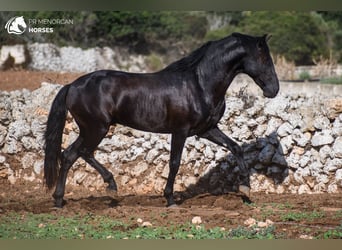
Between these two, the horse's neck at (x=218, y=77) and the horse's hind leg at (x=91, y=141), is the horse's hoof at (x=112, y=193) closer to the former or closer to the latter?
the horse's hind leg at (x=91, y=141)

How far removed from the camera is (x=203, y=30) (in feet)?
56.1

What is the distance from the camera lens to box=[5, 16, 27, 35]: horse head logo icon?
8109 millimetres

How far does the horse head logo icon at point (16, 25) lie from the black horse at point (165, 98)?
1.45 meters

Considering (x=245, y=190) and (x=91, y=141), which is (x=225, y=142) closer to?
(x=245, y=190)

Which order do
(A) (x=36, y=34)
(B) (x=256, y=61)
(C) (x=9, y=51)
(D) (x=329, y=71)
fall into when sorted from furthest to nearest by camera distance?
(D) (x=329, y=71) < (C) (x=9, y=51) < (A) (x=36, y=34) < (B) (x=256, y=61)

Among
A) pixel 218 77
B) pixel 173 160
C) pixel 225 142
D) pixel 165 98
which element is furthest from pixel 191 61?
pixel 173 160

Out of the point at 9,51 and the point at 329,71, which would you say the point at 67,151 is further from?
the point at 329,71

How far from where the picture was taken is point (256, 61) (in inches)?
277

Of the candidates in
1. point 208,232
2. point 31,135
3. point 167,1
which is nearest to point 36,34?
point 31,135

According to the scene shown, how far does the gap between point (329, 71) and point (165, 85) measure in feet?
21.1

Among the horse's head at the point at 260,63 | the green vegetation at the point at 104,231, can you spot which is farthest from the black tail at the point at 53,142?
the horse's head at the point at 260,63

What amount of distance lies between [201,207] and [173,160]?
597 mm

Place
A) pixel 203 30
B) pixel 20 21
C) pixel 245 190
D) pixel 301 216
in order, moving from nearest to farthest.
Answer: pixel 301 216 → pixel 245 190 → pixel 20 21 → pixel 203 30

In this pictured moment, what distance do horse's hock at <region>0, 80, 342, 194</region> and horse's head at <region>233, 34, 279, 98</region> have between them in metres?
1.23
